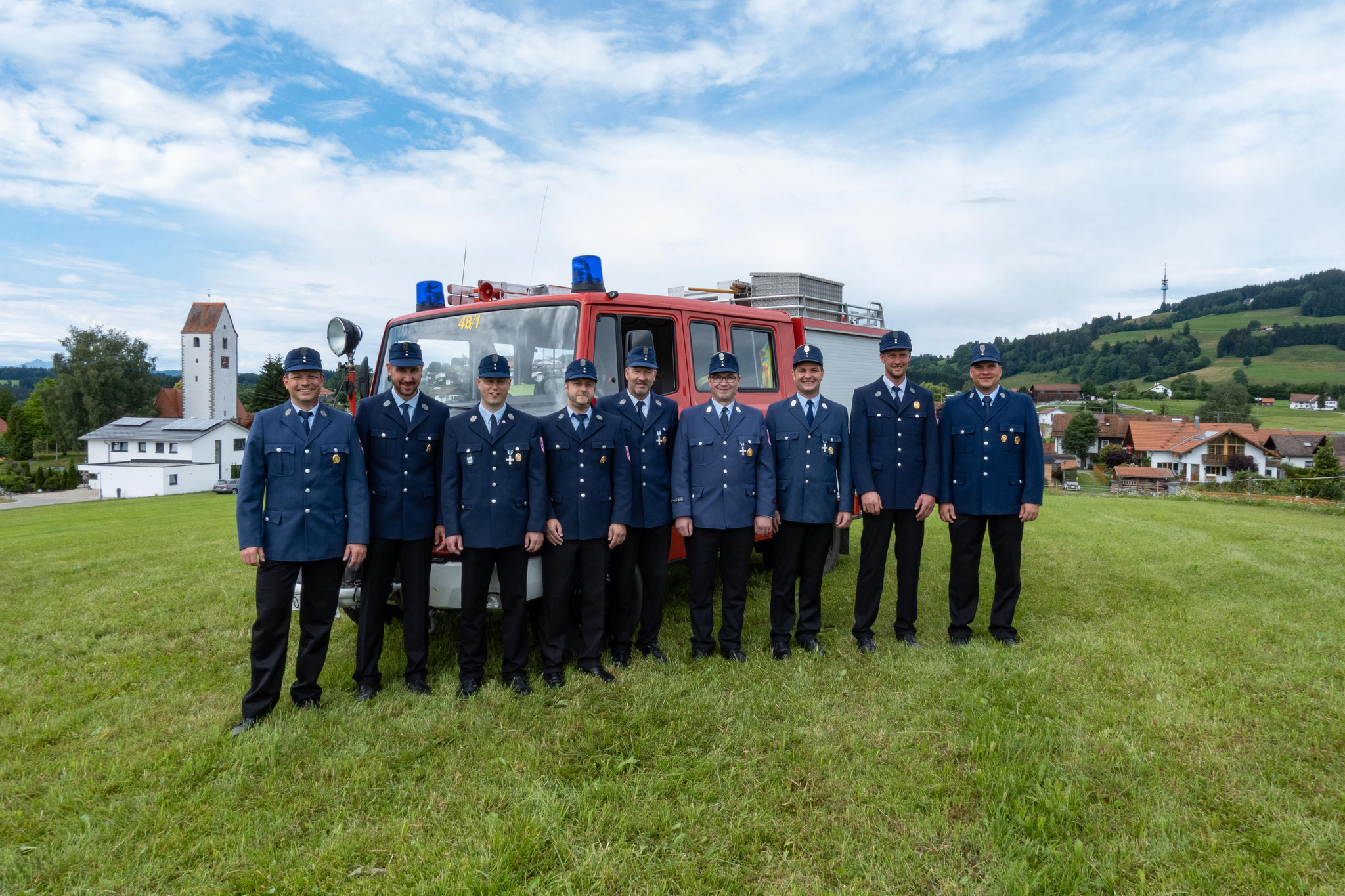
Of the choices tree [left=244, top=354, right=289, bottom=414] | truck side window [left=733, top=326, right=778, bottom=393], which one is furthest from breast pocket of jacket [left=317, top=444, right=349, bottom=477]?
tree [left=244, top=354, right=289, bottom=414]

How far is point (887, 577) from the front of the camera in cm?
692

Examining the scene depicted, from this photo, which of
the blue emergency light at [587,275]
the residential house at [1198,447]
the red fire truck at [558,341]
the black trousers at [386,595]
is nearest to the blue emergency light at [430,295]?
the red fire truck at [558,341]

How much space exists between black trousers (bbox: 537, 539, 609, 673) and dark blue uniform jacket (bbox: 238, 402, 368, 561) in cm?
104

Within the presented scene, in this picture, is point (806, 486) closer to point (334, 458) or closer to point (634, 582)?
point (634, 582)

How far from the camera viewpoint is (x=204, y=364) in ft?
214

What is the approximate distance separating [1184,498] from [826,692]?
15979 millimetres

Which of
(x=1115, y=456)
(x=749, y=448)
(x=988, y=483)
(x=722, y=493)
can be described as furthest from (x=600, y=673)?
(x=1115, y=456)

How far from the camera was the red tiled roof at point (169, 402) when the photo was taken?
212 ft

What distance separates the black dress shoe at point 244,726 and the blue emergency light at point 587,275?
305 cm

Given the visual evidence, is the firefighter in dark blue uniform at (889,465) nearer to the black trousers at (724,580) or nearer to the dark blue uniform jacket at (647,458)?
the black trousers at (724,580)

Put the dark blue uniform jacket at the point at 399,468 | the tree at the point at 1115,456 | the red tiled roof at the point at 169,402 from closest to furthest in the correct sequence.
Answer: the dark blue uniform jacket at the point at 399,468 < the tree at the point at 1115,456 < the red tiled roof at the point at 169,402

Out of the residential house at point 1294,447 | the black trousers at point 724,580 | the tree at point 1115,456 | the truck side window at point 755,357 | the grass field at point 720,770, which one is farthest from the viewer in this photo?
the tree at point 1115,456

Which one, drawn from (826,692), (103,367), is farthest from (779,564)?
(103,367)

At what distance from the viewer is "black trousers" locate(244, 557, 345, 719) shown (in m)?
3.69
